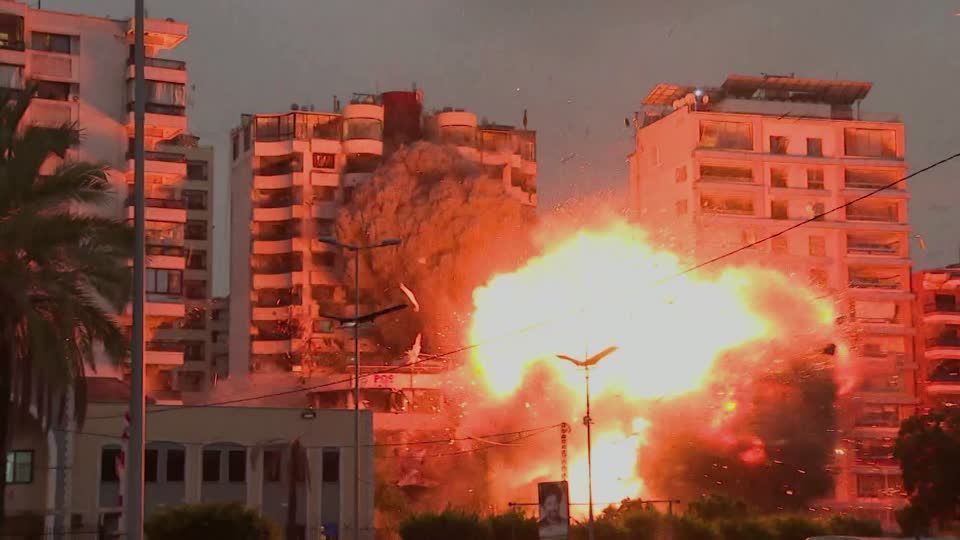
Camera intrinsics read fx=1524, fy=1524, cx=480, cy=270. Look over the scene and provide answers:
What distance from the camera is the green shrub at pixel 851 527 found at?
224 feet

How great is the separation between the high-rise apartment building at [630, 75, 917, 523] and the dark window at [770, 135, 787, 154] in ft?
0.26

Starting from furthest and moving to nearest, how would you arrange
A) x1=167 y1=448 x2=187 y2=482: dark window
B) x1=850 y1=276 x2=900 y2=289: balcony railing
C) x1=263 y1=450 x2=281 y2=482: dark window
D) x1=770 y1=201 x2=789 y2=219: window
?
x1=770 y1=201 x2=789 y2=219: window
x1=850 y1=276 x2=900 y2=289: balcony railing
x1=263 y1=450 x2=281 y2=482: dark window
x1=167 y1=448 x2=187 y2=482: dark window

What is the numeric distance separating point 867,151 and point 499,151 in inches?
1328

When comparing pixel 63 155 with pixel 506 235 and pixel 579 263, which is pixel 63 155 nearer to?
pixel 579 263

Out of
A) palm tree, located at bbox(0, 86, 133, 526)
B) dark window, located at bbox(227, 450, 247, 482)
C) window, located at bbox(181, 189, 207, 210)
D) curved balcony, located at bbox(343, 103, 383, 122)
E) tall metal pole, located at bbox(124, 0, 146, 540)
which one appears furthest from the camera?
window, located at bbox(181, 189, 207, 210)

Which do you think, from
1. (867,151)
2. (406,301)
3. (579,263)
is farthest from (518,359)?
(867,151)

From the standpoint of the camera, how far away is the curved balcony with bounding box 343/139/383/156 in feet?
424

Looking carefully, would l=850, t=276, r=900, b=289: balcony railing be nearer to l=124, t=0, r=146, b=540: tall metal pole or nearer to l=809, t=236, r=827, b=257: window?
l=809, t=236, r=827, b=257: window

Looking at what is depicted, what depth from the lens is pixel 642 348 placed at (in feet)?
272

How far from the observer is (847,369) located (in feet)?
298

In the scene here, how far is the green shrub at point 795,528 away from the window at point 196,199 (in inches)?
3303

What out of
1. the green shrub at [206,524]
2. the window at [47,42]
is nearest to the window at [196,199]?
the window at [47,42]

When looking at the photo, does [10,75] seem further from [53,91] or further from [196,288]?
[196,288]

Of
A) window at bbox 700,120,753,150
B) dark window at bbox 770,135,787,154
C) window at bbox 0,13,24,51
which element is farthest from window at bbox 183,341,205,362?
dark window at bbox 770,135,787,154
